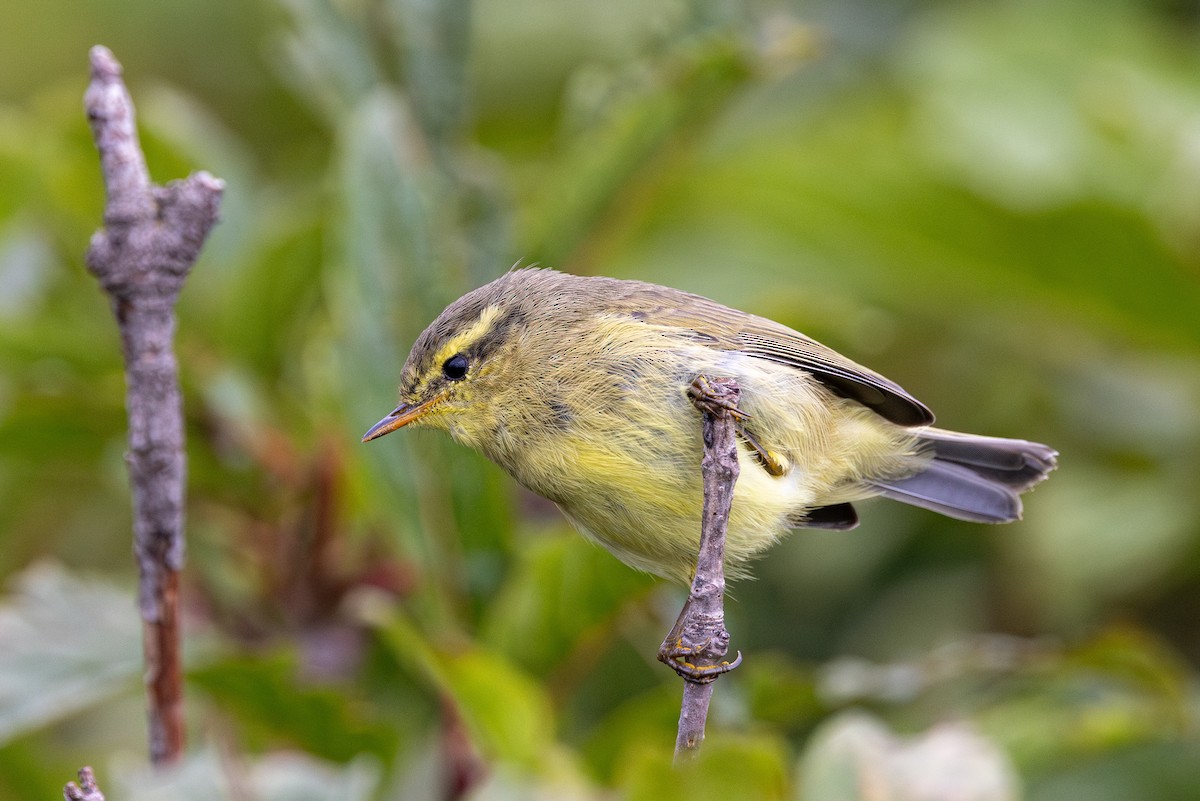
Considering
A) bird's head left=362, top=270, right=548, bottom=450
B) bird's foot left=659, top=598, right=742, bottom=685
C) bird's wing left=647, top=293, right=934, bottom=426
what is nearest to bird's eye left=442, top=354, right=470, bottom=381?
bird's head left=362, top=270, right=548, bottom=450

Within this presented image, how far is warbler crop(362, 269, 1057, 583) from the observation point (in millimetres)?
2068

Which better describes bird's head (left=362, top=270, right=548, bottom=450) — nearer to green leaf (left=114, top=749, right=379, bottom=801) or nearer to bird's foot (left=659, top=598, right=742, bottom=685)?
green leaf (left=114, top=749, right=379, bottom=801)

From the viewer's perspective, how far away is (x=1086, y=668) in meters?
2.69

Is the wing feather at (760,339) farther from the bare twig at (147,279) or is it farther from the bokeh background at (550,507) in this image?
the bare twig at (147,279)

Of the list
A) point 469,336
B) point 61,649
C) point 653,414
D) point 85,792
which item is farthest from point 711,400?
point 61,649

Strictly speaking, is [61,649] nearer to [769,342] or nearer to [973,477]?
[769,342]

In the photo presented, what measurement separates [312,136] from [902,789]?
Result: 12.5 ft

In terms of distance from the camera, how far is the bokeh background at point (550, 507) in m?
2.49

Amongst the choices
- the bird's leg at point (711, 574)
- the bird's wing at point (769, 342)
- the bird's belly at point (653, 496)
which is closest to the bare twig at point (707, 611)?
the bird's leg at point (711, 574)

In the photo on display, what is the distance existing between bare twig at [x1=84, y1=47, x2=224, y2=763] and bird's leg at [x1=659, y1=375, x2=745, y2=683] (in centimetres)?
64

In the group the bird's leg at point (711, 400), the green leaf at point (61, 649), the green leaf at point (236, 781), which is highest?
the bird's leg at point (711, 400)

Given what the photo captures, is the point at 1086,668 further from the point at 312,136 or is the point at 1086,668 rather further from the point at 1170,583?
the point at 312,136

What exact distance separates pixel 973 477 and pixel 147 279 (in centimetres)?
138

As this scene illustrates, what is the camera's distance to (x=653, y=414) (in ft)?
6.77
